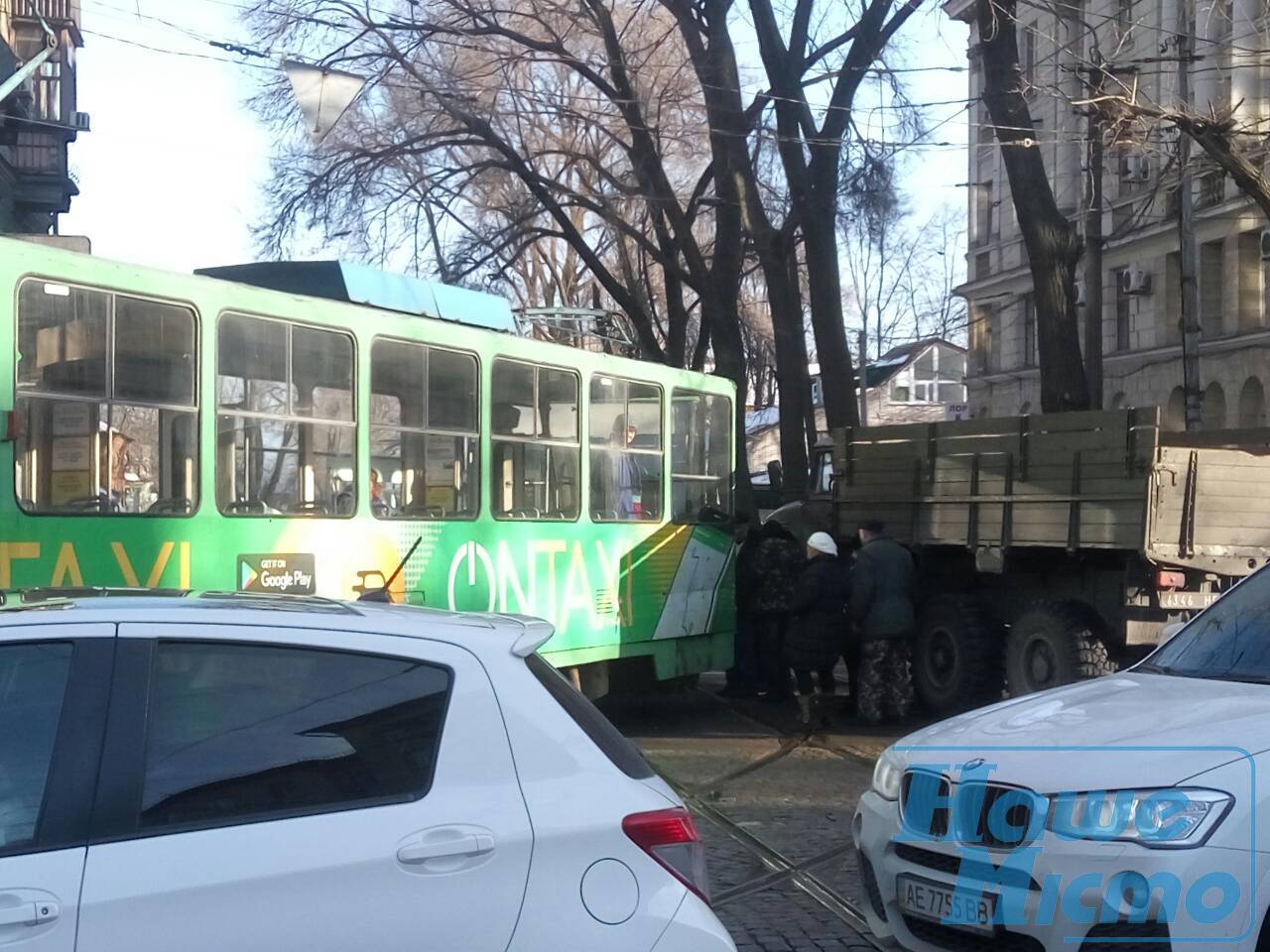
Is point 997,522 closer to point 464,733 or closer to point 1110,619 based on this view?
point 1110,619

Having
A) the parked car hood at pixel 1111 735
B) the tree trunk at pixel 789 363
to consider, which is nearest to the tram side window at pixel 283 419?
the parked car hood at pixel 1111 735

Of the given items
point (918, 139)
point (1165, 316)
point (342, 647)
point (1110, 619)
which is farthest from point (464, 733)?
point (1165, 316)

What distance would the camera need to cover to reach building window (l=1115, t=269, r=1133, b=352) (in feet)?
139

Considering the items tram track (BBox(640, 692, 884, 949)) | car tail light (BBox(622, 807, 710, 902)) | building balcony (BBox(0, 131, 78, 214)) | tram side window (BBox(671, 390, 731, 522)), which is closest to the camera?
car tail light (BBox(622, 807, 710, 902))

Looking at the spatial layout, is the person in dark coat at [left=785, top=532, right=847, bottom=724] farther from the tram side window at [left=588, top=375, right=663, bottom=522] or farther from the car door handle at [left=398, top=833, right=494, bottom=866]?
the car door handle at [left=398, top=833, right=494, bottom=866]

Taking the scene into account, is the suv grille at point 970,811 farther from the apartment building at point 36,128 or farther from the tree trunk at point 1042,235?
the apartment building at point 36,128

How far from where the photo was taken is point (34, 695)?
10.8ft

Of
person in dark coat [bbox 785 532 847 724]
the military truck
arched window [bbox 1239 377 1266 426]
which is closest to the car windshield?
the military truck

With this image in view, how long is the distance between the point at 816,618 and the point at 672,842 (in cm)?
891

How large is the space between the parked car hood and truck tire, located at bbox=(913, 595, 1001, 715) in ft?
23.6


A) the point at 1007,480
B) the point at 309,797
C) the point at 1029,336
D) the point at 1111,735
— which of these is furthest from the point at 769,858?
the point at 1029,336

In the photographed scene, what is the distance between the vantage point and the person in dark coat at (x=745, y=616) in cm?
1358

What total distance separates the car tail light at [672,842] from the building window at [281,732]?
496mm

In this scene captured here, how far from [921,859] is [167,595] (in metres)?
2.62
